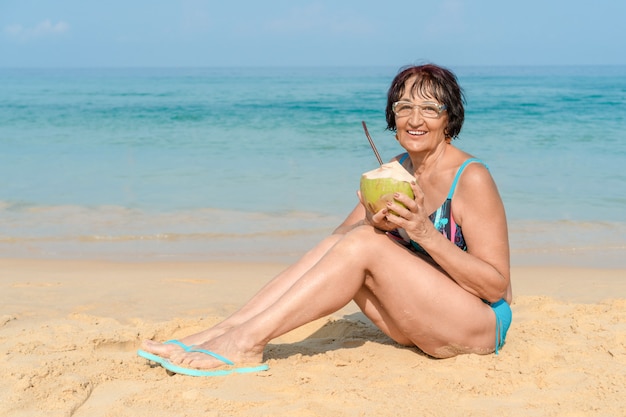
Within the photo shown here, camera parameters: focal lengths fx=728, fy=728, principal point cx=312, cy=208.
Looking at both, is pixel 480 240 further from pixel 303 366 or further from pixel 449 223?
pixel 303 366

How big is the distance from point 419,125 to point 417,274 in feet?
2.27

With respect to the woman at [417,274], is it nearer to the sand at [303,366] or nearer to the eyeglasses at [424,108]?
the eyeglasses at [424,108]

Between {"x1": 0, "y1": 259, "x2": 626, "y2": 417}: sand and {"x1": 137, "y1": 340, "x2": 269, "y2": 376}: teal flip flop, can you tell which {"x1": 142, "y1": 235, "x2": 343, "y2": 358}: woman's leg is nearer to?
{"x1": 137, "y1": 340, "x2": 269, "y2": 376}: teal flip flop

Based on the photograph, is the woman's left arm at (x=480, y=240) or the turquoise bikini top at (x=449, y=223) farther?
the turquoise bikini top at (x=449, y=223)

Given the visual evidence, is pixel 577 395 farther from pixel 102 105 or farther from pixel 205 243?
pixel 102 105

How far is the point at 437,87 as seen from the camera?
323 centimetres

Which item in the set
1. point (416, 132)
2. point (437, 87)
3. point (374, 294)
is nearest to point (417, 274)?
point (374, 294)

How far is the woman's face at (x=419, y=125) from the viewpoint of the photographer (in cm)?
324

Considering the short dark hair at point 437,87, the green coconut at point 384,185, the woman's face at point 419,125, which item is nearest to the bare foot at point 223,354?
the green coconut at point 384,185

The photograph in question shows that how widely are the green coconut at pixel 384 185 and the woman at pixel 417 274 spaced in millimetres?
38

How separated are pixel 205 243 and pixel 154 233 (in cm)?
60

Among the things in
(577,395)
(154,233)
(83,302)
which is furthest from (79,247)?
(577,395)

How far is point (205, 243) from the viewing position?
6.64m

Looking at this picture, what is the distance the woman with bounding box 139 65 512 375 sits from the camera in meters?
2.99
